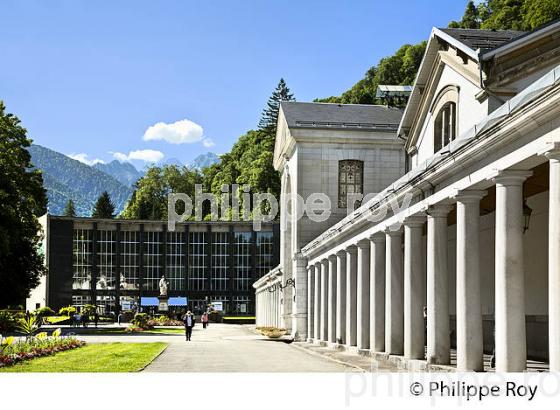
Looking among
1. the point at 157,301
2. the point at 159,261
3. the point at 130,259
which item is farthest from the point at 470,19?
the point at 157,301

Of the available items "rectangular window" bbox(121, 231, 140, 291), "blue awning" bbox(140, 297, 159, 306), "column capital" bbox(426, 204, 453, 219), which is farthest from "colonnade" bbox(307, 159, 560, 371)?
"rectangular window" bbox(121, 231, 140, 291)

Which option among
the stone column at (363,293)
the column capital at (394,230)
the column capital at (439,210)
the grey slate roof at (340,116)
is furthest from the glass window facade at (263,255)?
the column capital at (439,210)

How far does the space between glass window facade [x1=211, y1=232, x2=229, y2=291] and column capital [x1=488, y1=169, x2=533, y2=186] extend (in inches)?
4556

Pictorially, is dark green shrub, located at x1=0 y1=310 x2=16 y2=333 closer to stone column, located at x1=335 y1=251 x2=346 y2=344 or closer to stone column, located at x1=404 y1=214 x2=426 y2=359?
stone column, located at x1=335 y1=251 x2=346 y2=344

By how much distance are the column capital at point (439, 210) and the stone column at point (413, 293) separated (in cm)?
218

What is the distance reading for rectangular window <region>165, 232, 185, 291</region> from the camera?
5256 inches

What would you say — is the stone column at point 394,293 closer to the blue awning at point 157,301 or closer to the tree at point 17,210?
the tree at point 17,210

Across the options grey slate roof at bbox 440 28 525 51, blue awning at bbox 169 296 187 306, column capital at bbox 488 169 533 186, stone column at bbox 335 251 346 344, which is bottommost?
blue awning at bbox 169 296 187 306

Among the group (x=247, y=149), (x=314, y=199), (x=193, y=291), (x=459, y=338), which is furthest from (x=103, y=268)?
(x=459, y=338)

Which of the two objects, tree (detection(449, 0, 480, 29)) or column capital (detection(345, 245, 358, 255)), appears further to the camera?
tree (detection(449, 0, 480, 29))

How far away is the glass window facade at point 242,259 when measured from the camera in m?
134

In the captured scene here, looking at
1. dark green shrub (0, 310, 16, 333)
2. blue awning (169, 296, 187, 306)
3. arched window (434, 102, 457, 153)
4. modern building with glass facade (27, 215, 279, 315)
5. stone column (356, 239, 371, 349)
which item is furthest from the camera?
blue awning (169, 296, 187, 306)

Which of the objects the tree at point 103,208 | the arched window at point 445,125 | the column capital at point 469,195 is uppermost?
the tree at point 103,208
